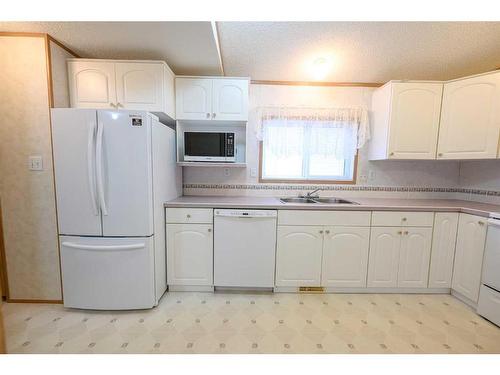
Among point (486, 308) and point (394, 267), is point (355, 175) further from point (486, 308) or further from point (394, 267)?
point (486, 308)

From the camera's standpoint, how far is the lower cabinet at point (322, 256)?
195 centimetres

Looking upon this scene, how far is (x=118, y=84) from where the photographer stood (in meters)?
1.84

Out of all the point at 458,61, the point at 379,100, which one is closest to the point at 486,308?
the point at 379,100

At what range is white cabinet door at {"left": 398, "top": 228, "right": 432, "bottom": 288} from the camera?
1956 millimetres

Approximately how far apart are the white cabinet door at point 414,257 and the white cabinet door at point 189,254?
1809mm

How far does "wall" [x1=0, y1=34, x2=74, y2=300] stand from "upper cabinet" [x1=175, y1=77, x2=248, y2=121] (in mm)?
968

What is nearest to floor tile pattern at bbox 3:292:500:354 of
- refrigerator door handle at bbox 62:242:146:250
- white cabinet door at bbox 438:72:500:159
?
refrigerator door handle at bbox 62:242:146:250

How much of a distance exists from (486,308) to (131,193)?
118 inches

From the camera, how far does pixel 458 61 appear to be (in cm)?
201

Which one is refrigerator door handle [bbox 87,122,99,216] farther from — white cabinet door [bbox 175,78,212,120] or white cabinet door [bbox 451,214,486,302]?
white cabinet door [bbox 451,214,486,302]

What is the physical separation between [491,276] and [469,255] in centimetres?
20

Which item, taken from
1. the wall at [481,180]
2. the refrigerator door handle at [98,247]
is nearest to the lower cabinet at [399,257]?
the wall at [481,180]

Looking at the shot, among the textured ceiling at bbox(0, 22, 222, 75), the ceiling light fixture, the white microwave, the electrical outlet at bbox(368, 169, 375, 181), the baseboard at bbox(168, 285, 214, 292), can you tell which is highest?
the ceiling light fixture

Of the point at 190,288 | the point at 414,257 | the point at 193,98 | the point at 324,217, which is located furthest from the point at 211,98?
the point at 414,257
